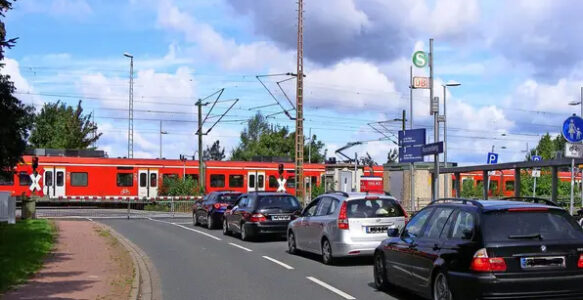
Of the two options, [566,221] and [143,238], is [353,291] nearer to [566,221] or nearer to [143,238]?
[566,221]

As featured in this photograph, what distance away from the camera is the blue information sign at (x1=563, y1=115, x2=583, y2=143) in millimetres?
15055

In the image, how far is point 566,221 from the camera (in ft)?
26.0

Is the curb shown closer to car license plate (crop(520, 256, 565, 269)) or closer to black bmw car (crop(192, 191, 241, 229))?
car license plate (crop(520, 256, 565, 269))

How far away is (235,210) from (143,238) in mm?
3222

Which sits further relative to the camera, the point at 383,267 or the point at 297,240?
the point at 297,240

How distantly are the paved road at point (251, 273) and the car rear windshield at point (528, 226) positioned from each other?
265 centimetres

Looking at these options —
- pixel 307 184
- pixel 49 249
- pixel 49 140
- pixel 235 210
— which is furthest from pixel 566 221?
pixel 49 140

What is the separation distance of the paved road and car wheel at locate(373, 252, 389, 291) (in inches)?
6.4

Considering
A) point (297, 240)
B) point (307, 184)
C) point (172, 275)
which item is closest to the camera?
point (172, 275)

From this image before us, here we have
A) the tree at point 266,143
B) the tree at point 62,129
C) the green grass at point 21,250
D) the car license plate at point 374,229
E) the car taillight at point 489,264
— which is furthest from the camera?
the tree at point 266,143

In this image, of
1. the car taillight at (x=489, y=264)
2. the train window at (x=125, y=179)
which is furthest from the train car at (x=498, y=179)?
the car taillight at (x=489, y=264)

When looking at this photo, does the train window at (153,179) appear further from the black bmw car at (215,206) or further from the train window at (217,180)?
the black bmw car at (215,206)

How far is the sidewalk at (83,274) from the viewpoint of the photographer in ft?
31.8

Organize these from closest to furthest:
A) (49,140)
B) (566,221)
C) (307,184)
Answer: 1. (566,221)
2. (307,184)
3. (49,140)
